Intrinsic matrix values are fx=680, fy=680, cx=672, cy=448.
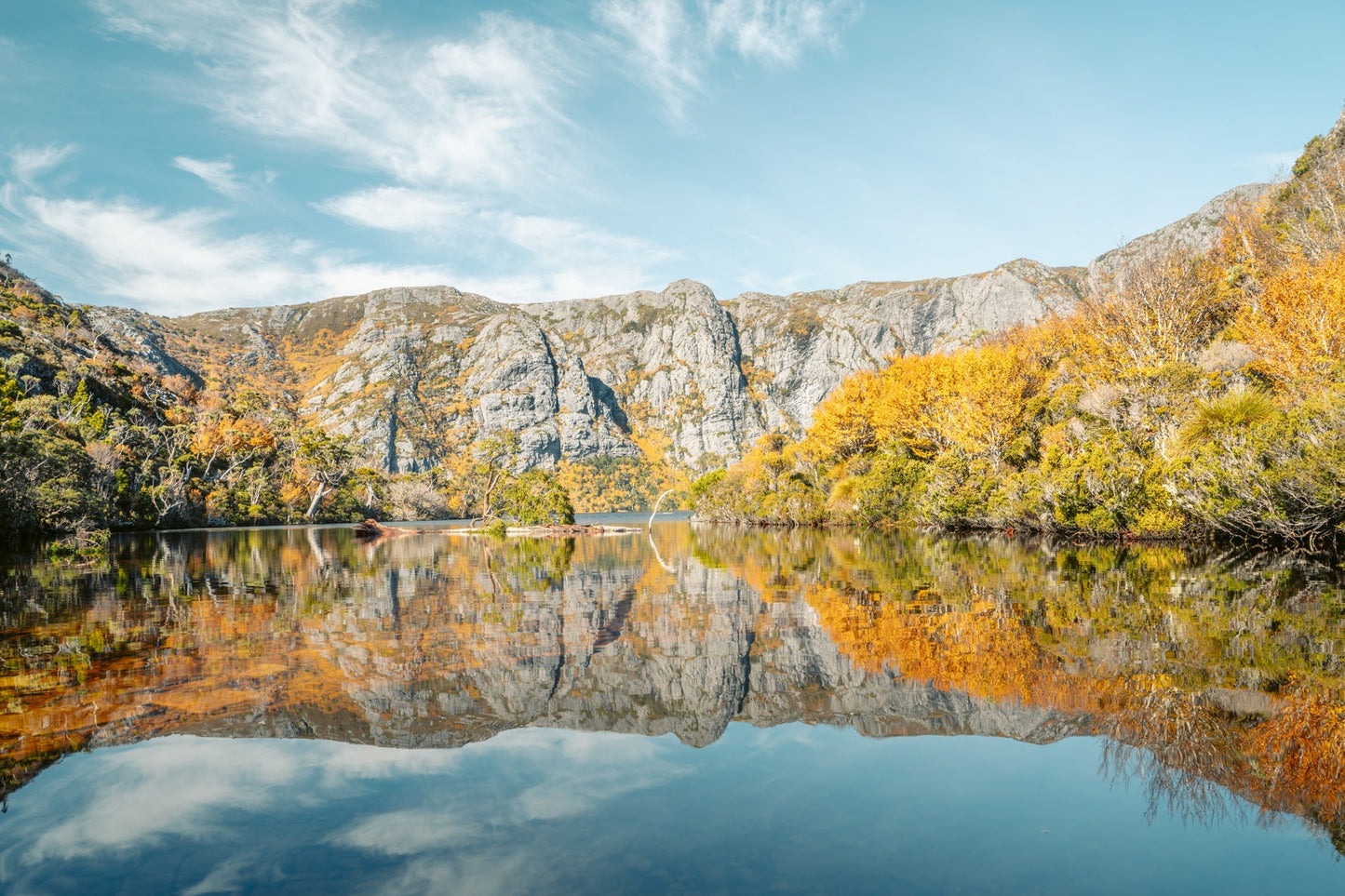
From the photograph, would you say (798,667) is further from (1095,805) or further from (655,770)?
(1095,805)

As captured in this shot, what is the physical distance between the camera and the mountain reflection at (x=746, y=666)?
20.6ft

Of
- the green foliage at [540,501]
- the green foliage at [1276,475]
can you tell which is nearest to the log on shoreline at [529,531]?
the green foliage at [540,501]

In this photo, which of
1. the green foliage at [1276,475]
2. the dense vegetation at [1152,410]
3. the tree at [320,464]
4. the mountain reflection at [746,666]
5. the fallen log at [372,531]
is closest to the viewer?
the mountain reflection at [746,666]

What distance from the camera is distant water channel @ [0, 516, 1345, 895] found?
14.1 feet

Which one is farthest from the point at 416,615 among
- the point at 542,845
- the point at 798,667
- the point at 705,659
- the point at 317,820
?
the point at 542,845

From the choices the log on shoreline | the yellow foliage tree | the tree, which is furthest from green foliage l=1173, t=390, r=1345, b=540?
the tree

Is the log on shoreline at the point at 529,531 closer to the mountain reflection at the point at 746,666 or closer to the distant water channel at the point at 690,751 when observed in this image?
the mountain reflection at the point at 746,666

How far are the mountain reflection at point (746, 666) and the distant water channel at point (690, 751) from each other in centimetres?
6

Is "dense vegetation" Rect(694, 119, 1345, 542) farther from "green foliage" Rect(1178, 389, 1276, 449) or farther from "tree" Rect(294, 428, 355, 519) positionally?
"tree" Rect(294, 428, 355, 519)

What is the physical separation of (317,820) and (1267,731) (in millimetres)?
7863

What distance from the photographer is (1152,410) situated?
30938mm

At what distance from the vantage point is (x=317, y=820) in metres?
5.06

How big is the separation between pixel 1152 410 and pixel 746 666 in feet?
99.5

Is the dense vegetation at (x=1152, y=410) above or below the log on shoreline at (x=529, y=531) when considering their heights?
above
